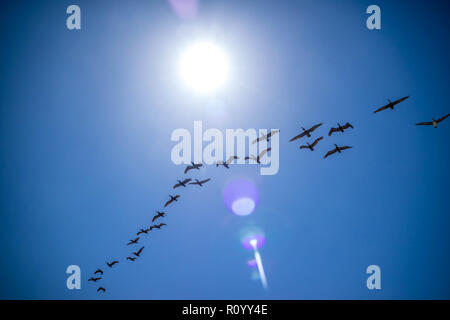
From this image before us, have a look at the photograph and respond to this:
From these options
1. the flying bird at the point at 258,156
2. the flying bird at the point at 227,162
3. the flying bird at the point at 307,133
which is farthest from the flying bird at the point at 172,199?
the flying bird at the point at 307,133

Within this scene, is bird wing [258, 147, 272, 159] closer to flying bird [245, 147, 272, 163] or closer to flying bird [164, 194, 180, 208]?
flying bird [245, 147, 272, 163]

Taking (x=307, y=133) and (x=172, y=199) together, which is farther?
(x=172, y=199)

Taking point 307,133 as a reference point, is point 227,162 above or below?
below

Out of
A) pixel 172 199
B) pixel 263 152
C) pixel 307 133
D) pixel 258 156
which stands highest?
pixel 307 133

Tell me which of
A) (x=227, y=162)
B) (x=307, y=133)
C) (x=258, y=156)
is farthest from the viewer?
(x=227, y=162)

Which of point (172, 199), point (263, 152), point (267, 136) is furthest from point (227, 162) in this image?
point (172, 199)

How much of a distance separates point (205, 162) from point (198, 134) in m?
1.21

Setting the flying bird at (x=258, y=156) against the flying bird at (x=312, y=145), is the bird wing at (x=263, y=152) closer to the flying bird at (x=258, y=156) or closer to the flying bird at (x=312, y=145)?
the flying bird at (x=258, y=156)

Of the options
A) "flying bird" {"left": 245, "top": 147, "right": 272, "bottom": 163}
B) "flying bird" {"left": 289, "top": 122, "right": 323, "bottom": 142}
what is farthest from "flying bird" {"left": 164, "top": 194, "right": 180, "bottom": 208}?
"flying bird" {"left": 289, "top": 122, "right": 323, "bottom": 142}

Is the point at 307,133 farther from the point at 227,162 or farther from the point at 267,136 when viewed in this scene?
the point at 227,162
